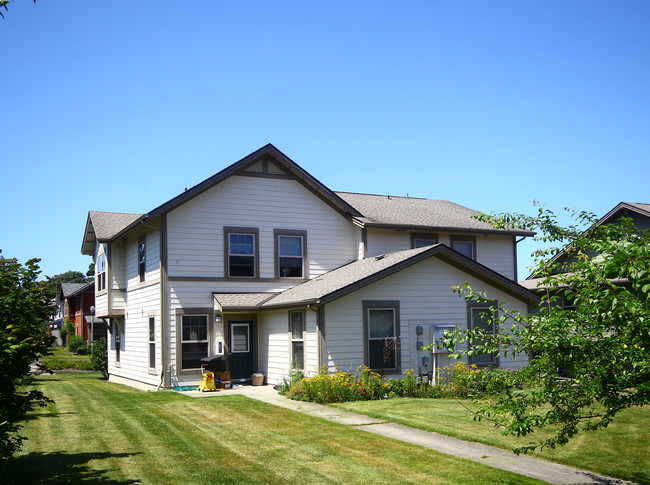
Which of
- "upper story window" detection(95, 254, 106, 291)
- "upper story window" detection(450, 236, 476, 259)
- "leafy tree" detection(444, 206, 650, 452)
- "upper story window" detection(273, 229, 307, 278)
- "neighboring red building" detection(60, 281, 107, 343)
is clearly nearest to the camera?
"leafy tree" detection(444, 206, 650, 452)

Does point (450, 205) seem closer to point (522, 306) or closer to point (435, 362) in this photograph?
point (522, 306)

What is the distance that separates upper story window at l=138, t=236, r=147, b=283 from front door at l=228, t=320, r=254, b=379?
13.7 ft

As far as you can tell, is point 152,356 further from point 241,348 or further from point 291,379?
point 291,379

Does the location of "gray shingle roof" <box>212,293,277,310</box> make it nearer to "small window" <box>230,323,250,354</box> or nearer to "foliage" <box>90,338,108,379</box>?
"small window" <box>230,323,250,354</box>

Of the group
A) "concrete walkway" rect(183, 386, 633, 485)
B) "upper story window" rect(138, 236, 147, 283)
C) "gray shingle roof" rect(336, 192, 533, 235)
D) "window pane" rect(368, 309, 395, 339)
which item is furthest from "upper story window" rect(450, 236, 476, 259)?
"upper story window" rect(138, 236, 147, 283)

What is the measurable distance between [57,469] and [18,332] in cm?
250

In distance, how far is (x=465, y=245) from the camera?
26.0 meters

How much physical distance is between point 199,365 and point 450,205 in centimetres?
1421

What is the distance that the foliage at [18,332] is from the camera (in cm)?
775

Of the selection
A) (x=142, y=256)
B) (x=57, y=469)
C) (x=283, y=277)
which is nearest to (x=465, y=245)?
(x=283, y=277)

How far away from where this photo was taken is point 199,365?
21750 mm

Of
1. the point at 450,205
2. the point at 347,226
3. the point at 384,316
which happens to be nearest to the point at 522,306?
the point at 384,316

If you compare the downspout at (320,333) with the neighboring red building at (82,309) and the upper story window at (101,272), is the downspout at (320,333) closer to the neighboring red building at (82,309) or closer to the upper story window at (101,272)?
the upper story window at (101,272)

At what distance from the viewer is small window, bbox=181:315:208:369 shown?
21.6 meters
